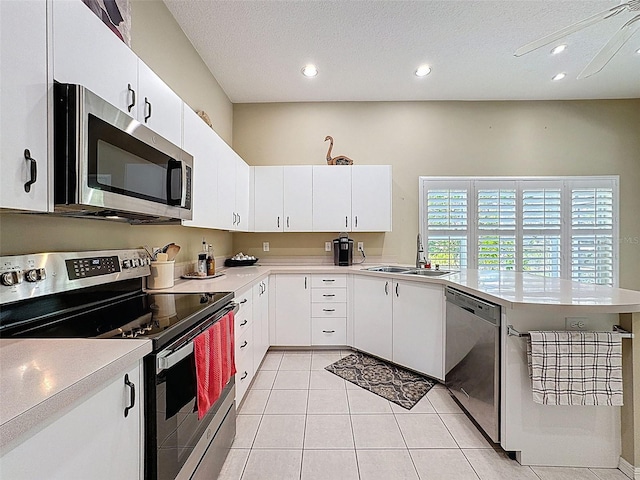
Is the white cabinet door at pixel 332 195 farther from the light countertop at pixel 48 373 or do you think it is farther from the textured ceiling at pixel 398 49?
the light countertop at pixel 48 373

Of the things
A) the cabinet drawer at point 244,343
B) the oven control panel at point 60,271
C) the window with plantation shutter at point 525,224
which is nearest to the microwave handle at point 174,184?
the oven control panel at point 60,271

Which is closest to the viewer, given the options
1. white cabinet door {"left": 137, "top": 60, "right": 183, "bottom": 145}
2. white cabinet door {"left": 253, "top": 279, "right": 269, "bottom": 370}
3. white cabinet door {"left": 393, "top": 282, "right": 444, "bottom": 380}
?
white cabinet door {"left": 137, "top": 60, "right": 183, "bottom": 145}

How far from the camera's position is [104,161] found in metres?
1.19

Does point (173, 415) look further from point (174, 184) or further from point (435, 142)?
point (435, 142)

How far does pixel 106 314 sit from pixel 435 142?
3976 mm

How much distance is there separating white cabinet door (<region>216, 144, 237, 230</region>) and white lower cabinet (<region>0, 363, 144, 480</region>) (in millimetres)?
1910

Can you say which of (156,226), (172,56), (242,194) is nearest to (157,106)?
(156,226)

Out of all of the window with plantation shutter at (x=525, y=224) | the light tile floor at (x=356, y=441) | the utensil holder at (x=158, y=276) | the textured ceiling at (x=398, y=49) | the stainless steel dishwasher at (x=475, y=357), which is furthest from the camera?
the window with plantation shutter at (x=525, y=224)

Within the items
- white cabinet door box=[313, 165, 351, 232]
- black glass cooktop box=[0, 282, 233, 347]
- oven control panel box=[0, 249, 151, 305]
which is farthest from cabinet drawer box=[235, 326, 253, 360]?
white cabinet door box=[313, 165, 351, 232]

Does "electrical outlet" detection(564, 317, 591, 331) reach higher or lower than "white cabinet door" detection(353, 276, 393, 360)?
higher

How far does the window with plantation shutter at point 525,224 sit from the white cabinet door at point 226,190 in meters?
2.36

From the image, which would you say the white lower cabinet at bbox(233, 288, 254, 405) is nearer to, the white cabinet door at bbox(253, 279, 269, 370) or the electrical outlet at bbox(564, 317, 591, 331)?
the white cabinet door at bbox(253, 279, 269, 370)

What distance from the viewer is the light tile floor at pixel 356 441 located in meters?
1.73

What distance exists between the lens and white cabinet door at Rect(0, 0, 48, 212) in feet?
2.86
